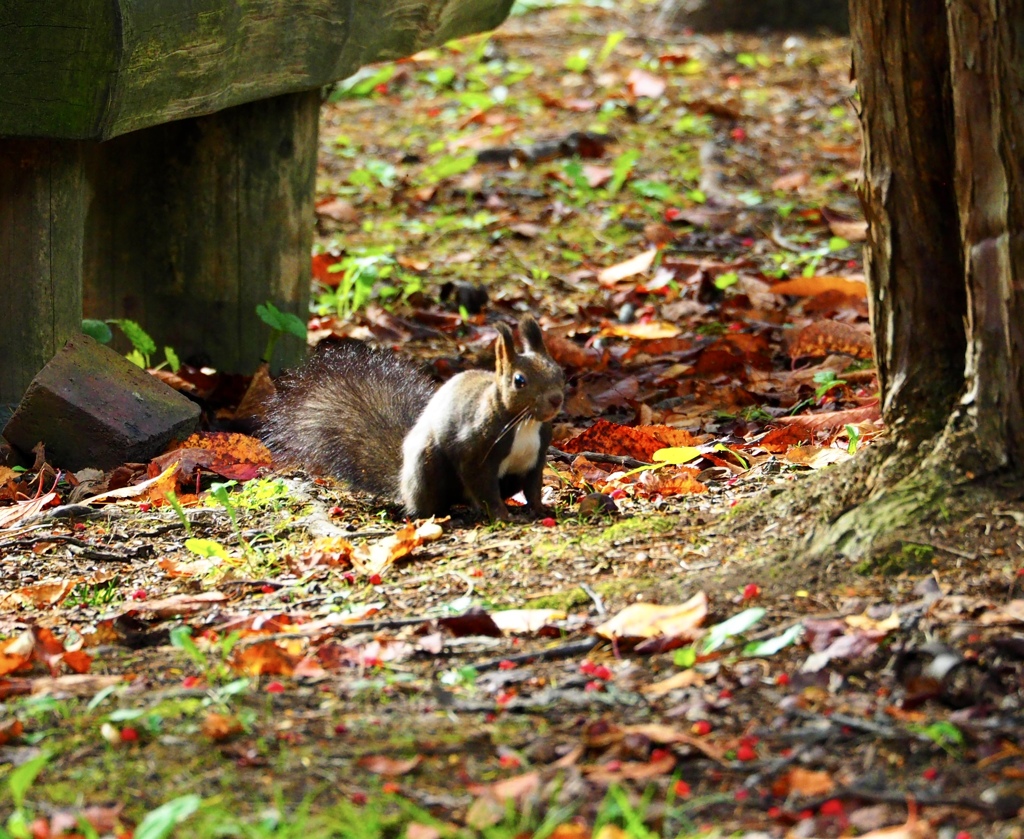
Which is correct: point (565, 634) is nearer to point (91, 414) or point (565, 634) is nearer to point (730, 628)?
point (730, 628)

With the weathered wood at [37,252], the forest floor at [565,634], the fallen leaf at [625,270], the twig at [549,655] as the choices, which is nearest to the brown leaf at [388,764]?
the forest floor at [565,634]

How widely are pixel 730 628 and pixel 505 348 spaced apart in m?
1.50

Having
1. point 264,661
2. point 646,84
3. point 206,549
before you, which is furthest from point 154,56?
point 646,84

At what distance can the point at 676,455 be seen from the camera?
3990mm

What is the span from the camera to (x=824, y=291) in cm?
616

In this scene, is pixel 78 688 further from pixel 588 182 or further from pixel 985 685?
pixel 588 182

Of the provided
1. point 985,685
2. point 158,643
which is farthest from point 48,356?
point 985,685

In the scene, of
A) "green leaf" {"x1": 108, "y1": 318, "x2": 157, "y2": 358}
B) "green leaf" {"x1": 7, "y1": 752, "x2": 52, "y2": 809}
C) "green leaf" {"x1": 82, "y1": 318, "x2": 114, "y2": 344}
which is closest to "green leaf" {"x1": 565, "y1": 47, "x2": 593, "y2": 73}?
"green leaf" {"x1": 108, "y1": 318, "x2": 157, "y2": 358}

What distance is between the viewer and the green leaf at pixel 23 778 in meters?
2.12

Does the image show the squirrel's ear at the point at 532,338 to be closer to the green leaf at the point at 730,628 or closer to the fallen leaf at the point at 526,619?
the fallen leaf at the point at 526,619

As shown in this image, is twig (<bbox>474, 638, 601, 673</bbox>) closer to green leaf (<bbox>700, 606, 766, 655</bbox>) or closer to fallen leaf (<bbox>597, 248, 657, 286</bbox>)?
green leaf (<bbox>700, 606, 766, 655</bbox>)

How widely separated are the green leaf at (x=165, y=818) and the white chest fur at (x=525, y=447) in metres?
2.00

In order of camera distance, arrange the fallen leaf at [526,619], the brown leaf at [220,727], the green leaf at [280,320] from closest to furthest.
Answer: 1. the brown leaf at [220,727]
2. the fallen leaf at [526,619]
3. the green leaf at [280,320]

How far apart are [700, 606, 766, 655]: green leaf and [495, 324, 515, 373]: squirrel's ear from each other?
4.72ft
